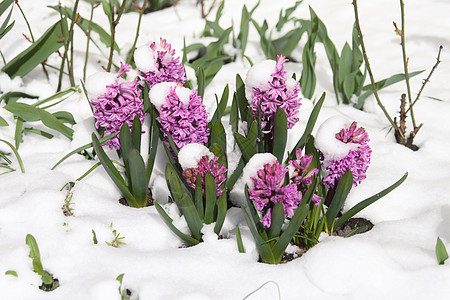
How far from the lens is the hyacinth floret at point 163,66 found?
1625mm

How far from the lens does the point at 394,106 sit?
7.31ft

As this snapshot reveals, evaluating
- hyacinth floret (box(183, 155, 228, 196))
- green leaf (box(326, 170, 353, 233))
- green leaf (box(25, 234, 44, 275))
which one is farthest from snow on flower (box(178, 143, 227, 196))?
green leaf (box(25, 234, 44, 275))

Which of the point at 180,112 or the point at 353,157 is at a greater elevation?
the point at 180,112

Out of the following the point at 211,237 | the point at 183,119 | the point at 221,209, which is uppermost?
the point at 183,119

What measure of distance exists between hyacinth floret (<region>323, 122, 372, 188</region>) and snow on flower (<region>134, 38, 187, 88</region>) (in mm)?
610

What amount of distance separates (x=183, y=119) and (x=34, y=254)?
22.2 inches

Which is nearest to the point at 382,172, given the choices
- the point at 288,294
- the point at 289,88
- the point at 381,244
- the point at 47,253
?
the point at 381,244

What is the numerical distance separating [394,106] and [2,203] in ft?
5.43

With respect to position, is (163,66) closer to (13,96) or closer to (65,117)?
(65,117)

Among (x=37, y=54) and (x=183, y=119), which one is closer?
(x=183, y=119)

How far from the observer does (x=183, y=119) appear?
4.76 feet

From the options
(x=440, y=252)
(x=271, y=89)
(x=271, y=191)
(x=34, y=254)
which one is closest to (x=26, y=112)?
(x=34, y=254)

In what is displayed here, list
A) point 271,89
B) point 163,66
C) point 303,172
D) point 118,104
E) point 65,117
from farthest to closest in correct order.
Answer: point 65,117 → point 163,66 → point 118,104 → point 271,89 → point 303,172

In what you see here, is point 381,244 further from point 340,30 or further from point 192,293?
point 340,30
